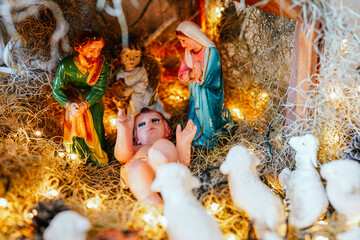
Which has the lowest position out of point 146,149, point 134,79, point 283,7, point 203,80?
point 146,149

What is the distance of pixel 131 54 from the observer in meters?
2.51

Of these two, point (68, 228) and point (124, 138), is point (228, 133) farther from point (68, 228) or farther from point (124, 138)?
point (68, 228)

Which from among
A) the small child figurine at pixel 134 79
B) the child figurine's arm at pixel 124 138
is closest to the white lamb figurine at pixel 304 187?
the child figurine's arm at pixel 124 138

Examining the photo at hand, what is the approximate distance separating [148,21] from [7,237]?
2259 millimetres

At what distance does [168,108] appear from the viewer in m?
2.91

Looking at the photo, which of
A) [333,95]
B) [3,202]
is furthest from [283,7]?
[3,202]

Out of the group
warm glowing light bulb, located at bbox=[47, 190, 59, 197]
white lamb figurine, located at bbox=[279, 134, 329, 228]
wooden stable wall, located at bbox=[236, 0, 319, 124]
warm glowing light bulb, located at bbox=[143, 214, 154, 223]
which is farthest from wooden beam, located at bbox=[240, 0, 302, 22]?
warm glowing light bulb, located at bbox=[47, 190, 59, 197]

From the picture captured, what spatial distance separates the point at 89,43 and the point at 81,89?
365mm

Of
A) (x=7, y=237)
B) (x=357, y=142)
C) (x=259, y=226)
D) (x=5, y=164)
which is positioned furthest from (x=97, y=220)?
(x=357, y=142)

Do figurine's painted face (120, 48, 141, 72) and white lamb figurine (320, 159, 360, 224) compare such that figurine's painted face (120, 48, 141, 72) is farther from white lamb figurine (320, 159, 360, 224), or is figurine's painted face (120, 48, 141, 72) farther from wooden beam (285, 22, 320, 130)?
white lamb figurine (320, 159, 360, 224)

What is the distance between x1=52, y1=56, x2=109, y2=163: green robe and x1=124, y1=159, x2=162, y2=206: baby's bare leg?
22.6 inches

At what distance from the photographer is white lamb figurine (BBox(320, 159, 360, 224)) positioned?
5.18 ft

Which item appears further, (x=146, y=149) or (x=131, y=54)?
(x=131, y=54)

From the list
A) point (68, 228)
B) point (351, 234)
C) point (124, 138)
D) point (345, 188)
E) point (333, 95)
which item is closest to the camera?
point (68, 228)
